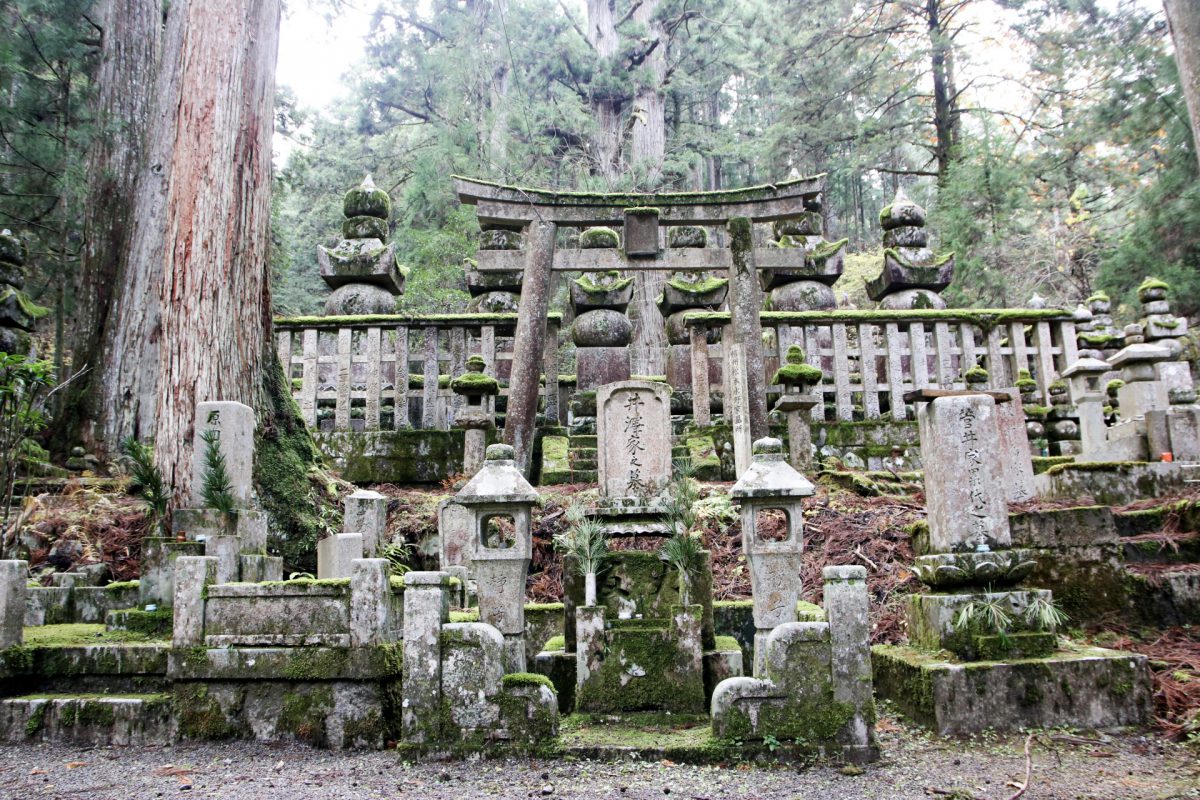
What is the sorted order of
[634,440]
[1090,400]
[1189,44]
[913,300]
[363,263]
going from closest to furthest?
[634,440], [1189,44], [1090,400], [363,263], [913,300]

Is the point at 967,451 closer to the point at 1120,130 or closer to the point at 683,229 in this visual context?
the point at 683,229

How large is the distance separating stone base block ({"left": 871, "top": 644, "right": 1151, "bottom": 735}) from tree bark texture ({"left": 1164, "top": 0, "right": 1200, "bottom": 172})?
6.90 m

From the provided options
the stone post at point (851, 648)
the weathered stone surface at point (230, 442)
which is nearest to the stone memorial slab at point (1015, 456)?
the stone post at point (851, 648)

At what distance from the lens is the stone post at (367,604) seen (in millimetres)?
4340

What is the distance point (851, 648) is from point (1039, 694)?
1309 mm

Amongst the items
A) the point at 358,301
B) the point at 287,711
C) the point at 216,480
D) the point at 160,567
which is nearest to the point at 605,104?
the point at 358,301

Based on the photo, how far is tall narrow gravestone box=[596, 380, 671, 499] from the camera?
659 centimetres

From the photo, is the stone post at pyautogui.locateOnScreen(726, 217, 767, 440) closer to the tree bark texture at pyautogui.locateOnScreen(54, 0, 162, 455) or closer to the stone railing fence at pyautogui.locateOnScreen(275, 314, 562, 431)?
the stone railing fence at pyautogui.locateOnScreen(275, 314, 562, 431)

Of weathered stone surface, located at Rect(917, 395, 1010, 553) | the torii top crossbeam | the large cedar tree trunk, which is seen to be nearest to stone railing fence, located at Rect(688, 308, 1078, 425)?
the torii top crossbeam

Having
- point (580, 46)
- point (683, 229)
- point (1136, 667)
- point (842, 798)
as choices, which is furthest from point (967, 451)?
point (580, 46)

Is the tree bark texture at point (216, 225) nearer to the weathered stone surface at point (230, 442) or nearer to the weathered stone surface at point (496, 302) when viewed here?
the weathered stone surface at point (230, 442)

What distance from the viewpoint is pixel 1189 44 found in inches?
326

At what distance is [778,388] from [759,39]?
44.0 feet

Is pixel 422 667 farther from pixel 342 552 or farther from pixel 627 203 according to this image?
pixel 627 203
